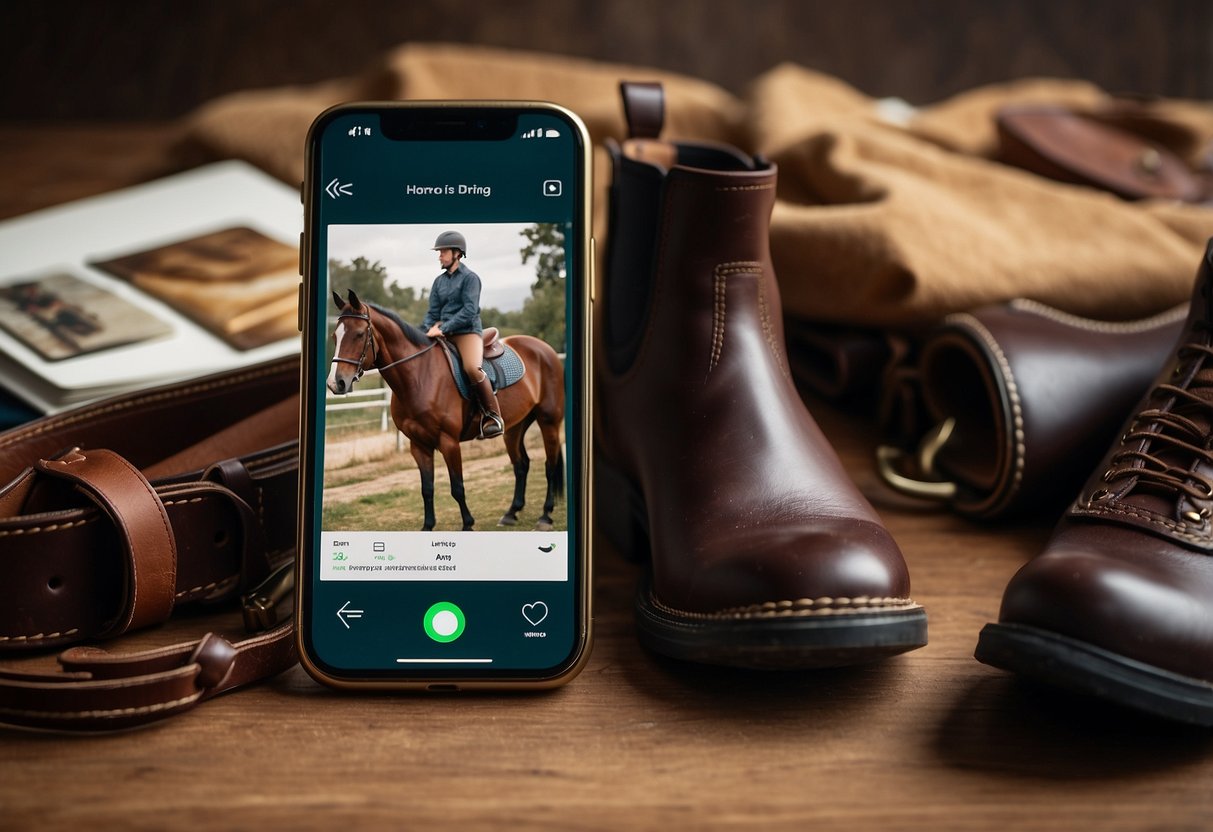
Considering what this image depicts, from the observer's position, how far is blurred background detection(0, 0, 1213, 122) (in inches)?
54.3

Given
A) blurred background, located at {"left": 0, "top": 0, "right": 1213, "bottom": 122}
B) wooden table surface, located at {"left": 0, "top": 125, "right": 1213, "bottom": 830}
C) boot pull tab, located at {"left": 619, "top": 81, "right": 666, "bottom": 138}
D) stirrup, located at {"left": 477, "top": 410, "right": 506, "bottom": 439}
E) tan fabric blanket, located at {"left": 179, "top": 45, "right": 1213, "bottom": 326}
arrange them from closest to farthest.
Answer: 1. wooden table surface, located at {"left": 0, "top": 125, "right": 1213, "bottom": 830}
2. stirrup, located at {"left": 477, "top": 410, "right": 506, "bottom": 439}
3. boot pull tab, located at {"left": 619, "top": 81, "right": 666, "bottom": 138}
4. tan fabric blanket, located at {"left": 179, "top": 45, "right": 1213, "bottom": 326}
5. blurred background, located at {"left": 0, "top": 0, "right": 1213, "bottom": 122}

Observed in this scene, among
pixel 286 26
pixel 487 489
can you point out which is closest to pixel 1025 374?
pixel 487 489

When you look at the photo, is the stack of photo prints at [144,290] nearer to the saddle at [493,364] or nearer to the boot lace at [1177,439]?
the saddle at [493,364]

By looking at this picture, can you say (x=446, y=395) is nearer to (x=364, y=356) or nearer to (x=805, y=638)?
(x=364, y=356)

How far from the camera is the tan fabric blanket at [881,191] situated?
806mm

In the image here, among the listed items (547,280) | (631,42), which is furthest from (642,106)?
(631,42)

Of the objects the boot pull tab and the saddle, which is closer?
the saddle

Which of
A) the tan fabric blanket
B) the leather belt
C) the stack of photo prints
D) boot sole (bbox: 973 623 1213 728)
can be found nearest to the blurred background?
the tan fabric blanket

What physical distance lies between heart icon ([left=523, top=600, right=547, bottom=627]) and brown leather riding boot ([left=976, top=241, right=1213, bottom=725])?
197 millimetres

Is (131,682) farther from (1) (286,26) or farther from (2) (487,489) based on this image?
(1) (286,26)

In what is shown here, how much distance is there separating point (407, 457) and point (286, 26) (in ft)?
3.53

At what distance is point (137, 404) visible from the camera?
24.7 inches

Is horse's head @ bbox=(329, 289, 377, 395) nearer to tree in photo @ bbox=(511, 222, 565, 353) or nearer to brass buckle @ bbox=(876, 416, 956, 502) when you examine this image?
tree in photo @ bbox=(511, 222, 565, 353)

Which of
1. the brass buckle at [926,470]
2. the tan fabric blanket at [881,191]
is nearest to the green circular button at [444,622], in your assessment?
the brass buckle at [926,470]
